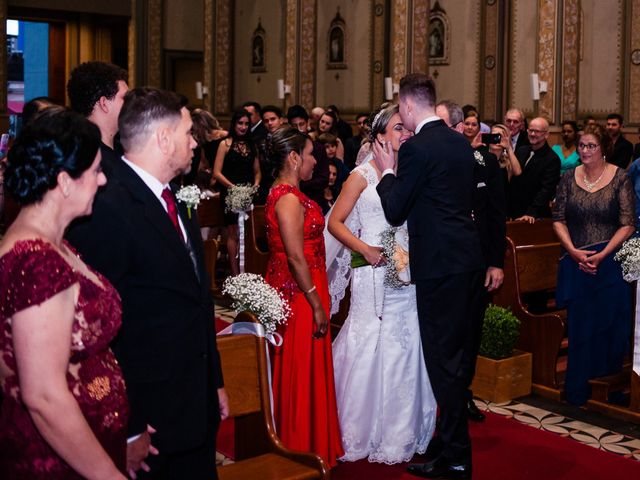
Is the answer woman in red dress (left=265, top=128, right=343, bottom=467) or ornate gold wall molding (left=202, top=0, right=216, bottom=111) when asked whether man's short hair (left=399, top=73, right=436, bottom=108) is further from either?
ornate gold wall molding (left=202, top=0, right=216, bottom=111)

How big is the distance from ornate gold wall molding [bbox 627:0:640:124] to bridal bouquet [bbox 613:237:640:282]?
6.91m

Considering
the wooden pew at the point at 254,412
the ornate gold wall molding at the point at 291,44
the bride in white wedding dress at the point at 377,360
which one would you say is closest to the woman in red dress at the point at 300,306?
the bride in white wedding dress at the point at 377,360

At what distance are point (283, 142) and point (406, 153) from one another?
0.65 m

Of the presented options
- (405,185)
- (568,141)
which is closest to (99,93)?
(405,185)

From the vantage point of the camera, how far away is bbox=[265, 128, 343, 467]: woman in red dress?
4539 mm

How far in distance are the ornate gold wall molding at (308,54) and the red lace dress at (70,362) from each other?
48.5 ft

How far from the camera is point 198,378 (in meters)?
2.85

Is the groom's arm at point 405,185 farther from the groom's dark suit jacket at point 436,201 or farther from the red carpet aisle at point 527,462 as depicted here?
the red carpet aisle at point 527,462

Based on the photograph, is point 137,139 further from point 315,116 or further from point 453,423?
point 315,116

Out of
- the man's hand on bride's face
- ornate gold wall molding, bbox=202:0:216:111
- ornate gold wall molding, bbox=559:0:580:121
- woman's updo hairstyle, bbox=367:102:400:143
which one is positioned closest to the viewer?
the man's hand on bride's face

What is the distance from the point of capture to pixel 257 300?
165 inches

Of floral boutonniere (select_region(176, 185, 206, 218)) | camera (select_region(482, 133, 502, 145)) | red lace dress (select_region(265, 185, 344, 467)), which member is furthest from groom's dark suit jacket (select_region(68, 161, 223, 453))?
camera (select_region(482, 133, 502, 145))

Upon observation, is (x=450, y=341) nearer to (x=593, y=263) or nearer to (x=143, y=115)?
(x=593, y=263)

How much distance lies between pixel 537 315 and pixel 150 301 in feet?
14.1
